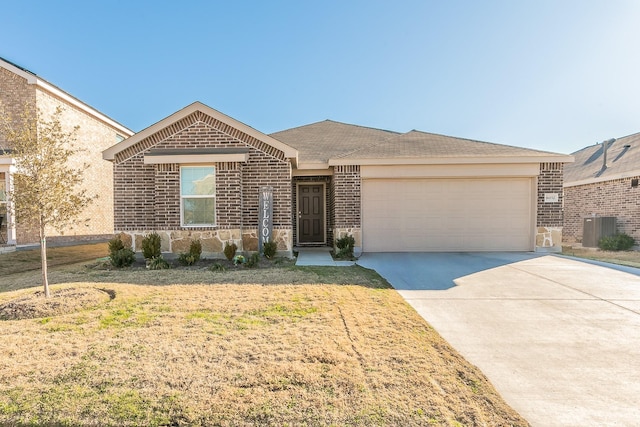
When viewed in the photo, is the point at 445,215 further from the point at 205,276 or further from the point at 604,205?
the point at 604,205

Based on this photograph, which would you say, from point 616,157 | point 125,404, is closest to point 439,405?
point 125,404

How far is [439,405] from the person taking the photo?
2316mm

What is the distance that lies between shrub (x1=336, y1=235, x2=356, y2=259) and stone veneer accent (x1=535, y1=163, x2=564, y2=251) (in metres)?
6.07

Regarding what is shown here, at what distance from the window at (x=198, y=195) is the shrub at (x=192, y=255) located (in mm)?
772

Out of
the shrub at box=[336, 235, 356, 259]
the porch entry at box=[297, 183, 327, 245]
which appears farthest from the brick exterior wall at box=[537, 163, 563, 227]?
the porch entry at box=[297, 183, 327, 245]

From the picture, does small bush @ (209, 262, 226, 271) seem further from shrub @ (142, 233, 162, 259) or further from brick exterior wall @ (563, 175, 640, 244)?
brick exterior wall @ (563, 175, 640, 244)

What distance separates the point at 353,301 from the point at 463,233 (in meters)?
6.62

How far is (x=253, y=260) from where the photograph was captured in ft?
26.2

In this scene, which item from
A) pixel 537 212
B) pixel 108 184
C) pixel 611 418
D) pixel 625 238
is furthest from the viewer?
pixel 108 184

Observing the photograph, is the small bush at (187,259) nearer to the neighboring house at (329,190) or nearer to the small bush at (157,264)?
the small bush at (157,264)

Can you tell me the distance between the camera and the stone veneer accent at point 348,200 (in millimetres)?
9836

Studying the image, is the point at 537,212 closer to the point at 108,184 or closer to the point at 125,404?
the point at 125,404

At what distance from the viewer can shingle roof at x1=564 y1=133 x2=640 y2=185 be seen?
39.6ft

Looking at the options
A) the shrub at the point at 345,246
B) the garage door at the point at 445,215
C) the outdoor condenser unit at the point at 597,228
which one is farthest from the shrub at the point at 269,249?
Result: the outdoor condenser unit at the point at 597,228
